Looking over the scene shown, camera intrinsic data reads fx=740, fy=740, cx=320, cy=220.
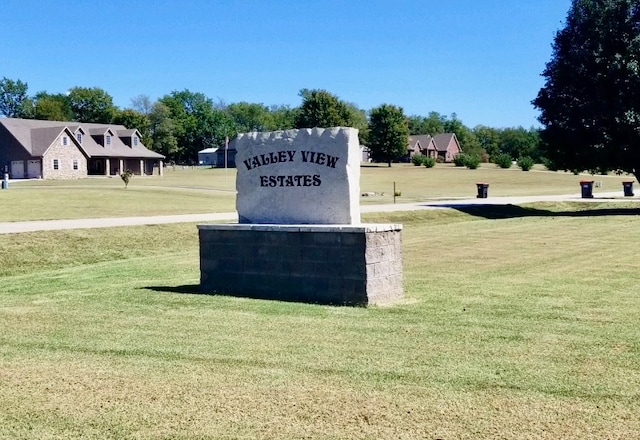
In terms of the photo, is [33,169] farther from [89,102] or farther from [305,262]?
[305,262]

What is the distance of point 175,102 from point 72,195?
107 m

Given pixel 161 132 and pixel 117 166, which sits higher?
pixel 161 132

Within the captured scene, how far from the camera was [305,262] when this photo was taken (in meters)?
10.1

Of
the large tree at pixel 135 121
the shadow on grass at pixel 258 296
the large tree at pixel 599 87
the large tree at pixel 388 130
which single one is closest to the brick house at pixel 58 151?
the large tree at pixel 135 121

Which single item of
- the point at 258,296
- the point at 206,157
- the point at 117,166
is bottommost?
the point at 258,296

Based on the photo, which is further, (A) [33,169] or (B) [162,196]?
(A) [33,169]

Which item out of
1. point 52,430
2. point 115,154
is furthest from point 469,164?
point 52,430

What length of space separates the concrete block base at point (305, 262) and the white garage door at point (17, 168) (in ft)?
217

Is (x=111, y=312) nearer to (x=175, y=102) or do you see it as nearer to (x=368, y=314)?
(x=368, y=314)

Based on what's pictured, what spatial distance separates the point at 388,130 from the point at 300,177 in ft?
309

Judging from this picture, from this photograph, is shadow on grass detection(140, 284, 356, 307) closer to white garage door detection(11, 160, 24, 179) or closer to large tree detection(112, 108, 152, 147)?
white garage door detection(11, 160, 24, 179)

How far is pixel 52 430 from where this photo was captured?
16.1 ft

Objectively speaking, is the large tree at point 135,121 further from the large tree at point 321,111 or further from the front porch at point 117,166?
the front porch at point 117,166

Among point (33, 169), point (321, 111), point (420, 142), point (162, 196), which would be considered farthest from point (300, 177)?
point (420, 142)
